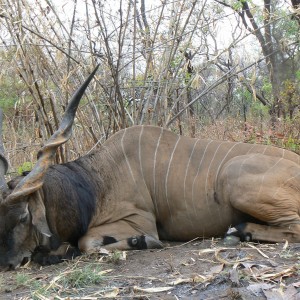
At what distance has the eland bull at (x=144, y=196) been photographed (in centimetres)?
332

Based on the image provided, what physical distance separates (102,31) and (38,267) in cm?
200

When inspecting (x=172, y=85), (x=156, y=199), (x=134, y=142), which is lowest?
(x=156, y=199)

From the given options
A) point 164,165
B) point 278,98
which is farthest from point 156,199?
point 278,98

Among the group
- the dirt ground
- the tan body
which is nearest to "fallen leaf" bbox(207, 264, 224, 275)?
the dirt ground

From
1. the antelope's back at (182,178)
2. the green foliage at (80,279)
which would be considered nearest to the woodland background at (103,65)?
the antelope's back at (182,178)

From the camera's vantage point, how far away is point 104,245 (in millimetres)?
3502

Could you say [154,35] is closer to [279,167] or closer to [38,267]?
[279,167]

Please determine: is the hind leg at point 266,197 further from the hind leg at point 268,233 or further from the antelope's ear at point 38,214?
the antelope's ear at point 38,214

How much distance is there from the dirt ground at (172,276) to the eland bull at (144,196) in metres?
0.16

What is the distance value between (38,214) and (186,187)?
0.94 metres

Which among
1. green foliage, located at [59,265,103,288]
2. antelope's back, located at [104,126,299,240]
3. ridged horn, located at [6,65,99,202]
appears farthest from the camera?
antelope's back, located at [104,126,299,240]

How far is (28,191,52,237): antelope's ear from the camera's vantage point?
3320 mm

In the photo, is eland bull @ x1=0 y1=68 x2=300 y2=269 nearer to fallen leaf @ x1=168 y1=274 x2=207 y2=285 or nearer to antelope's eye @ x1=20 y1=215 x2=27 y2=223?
Result: antelope's eye @ x1=20 y1=215 x2=27 y2=223

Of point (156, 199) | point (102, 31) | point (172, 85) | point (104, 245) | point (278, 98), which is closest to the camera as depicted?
point (104, 245)
